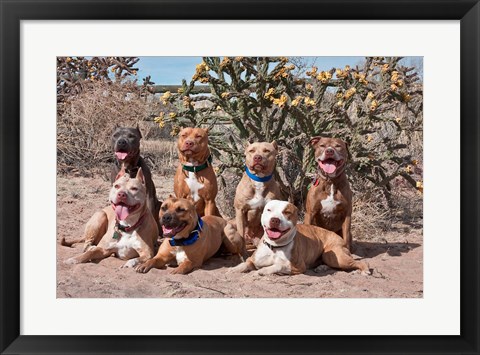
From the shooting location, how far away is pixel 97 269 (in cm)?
619

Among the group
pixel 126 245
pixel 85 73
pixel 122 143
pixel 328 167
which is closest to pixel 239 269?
pixel 126 245

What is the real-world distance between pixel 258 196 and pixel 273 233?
0.91m

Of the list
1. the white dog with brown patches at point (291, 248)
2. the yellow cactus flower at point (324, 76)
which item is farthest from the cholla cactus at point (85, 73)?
the white dog with brown patches at point (291, 248)

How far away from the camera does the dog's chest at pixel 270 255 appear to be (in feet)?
20.0

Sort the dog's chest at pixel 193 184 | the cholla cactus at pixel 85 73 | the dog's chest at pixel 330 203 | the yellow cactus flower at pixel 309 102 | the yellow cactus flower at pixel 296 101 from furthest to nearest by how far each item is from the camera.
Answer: the cholla cactus at pixel 85 73
the yellow cactus flower at pixel 309 102
the yellow cactus flower at pixel 296 101
the dog's chest at pixel 193 184
the dog's chest at pixel 330 203

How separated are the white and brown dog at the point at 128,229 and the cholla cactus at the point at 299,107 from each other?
2021 millimetres

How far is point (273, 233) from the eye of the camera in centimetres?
593

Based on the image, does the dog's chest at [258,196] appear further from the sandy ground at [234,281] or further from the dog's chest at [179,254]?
the dog's chest at [179,254]

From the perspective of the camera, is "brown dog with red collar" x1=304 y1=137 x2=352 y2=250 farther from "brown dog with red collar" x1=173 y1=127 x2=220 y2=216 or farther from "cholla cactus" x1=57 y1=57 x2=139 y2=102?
"cholla cactus" x1=57 y1=57 x2=139 y2=102

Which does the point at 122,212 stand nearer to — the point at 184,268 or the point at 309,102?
the point at 184,268
